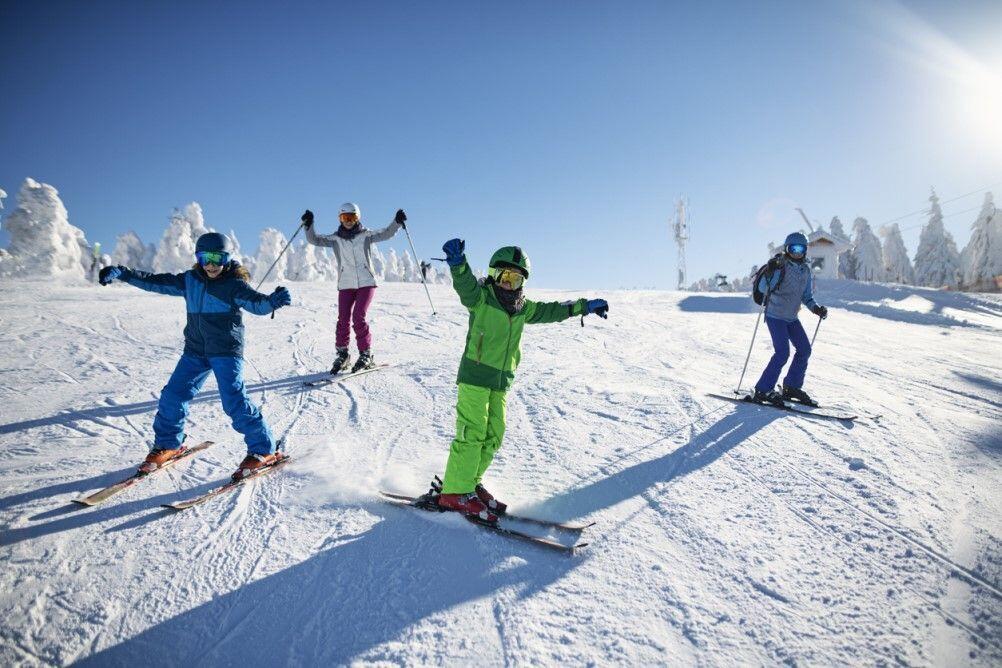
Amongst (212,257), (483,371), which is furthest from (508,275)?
(212,257)

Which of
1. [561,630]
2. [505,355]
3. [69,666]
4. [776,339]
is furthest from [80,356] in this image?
[776,339]

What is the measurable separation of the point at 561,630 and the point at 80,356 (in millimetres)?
8629

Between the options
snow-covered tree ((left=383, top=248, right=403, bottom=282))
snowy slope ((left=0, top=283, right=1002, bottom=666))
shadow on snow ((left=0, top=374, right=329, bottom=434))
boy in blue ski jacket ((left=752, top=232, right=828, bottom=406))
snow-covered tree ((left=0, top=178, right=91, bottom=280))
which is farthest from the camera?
snow-covered tree ((left=383, top=248, right=403, bottom=282))

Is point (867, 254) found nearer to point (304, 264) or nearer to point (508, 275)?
point (508, 275)

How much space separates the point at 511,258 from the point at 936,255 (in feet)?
185

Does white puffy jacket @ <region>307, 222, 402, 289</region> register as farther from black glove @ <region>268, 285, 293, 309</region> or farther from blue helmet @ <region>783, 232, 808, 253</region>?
blue helmet @ <region>783, 232, 808, 253</region>

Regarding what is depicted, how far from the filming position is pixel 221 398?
3.79 metres

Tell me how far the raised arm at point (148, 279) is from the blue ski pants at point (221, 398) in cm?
63

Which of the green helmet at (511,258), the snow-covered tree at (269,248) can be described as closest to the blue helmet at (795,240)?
the green helmet at (511,258)

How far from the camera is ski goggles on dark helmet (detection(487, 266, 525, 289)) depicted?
3.24 m

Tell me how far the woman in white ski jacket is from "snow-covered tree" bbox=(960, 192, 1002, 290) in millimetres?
49986

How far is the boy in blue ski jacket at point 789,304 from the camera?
5.94 m

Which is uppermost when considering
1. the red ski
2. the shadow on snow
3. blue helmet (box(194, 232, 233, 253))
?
blue helmet (box(194, 232, 233, 253))

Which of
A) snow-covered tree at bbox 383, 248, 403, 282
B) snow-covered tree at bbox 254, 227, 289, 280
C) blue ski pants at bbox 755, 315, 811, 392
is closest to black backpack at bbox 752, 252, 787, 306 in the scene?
blue ski pants at bbox 755, 315, 811, 392
